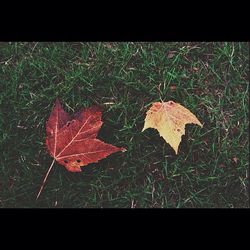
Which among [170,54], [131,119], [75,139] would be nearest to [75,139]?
[75,139]

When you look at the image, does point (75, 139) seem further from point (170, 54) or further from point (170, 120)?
point (170, 54)

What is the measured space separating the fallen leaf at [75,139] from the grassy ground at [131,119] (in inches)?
4.0

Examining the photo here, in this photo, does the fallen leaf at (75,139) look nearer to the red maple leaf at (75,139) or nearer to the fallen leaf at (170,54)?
the red maple leaf at (75,139)

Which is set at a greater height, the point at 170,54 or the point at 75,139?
the point at 170,54

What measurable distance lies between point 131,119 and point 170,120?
0.29 m

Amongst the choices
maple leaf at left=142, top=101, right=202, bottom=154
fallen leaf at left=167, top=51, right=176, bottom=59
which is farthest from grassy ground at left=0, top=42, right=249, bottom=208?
maple leaf at left=142, top=101, right=202, bottom=154

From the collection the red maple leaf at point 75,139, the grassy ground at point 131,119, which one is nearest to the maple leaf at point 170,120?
the grassy ground at point 131,119

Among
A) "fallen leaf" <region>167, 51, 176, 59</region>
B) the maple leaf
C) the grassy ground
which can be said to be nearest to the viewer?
the maple leaf

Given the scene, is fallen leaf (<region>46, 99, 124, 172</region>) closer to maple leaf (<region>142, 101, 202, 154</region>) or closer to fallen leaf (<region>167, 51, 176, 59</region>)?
maple leaf (<region>142, 101, 202, 154</region>)

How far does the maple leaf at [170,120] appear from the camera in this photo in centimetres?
245

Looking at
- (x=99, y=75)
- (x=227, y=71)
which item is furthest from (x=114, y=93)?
(x=227, y=71)

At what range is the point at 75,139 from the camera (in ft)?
8.05

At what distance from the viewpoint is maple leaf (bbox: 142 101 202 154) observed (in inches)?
96.6

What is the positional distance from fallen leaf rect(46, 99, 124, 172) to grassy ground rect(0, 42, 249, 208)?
103 mm
